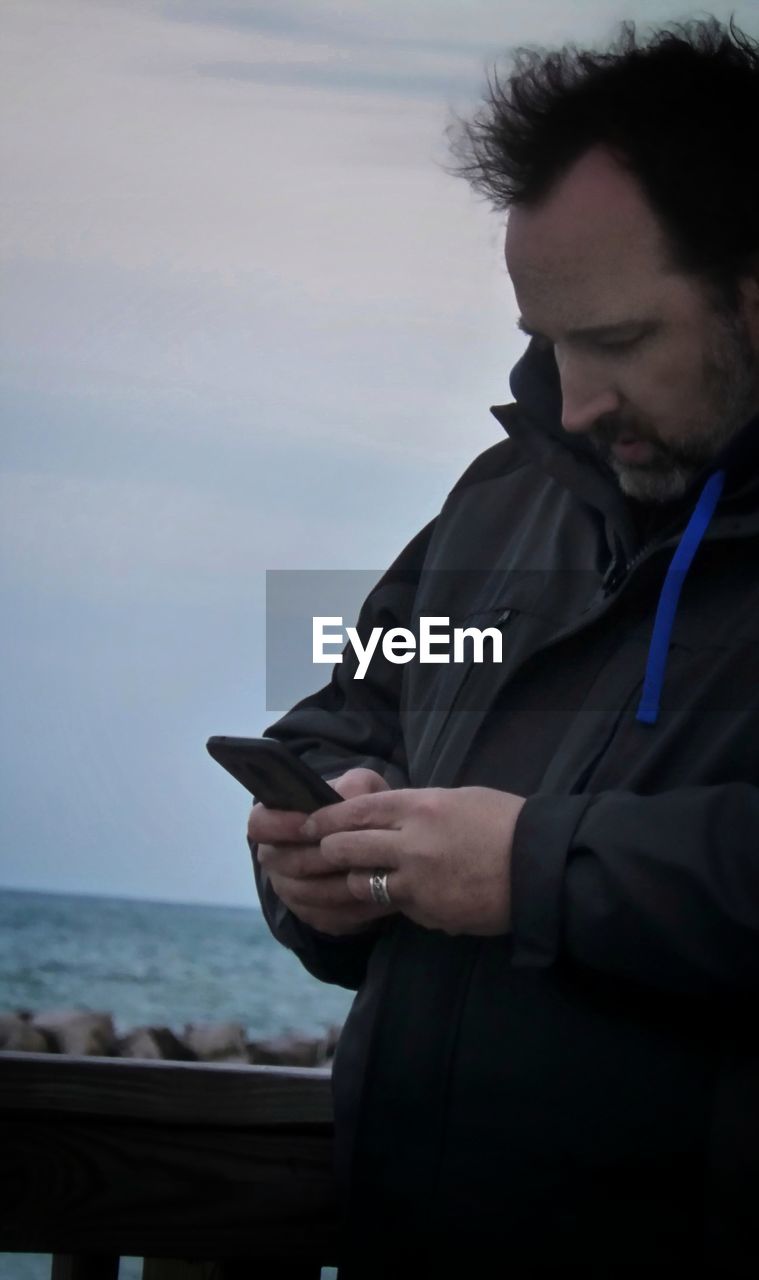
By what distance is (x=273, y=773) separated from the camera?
1.09 metres

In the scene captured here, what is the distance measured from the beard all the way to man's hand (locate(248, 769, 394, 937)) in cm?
35

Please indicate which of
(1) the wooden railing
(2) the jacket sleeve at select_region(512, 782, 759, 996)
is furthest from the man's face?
(1) the wooden railing

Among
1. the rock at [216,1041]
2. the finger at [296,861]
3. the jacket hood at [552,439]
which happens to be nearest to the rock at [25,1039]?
the rock at [216,1041]

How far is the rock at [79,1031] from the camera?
151 centimetres

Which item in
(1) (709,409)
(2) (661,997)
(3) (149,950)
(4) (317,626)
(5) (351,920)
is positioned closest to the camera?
(2) (661,997)

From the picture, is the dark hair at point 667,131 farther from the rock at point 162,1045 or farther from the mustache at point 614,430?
the rock at point 162,1045

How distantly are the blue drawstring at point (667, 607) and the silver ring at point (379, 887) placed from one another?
222 millimetres

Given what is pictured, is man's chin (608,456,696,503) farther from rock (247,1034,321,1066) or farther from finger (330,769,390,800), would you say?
rock (247,1034,321,1066)

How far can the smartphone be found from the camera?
1.06 m

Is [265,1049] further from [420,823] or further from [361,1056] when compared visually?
[420,823]

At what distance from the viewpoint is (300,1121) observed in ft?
3.99

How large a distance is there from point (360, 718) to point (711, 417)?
408 millimetres

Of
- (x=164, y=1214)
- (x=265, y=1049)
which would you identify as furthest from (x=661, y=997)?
(x=265, y=1049)

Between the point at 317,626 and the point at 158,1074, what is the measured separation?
43 centimetres
